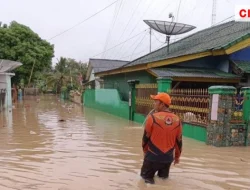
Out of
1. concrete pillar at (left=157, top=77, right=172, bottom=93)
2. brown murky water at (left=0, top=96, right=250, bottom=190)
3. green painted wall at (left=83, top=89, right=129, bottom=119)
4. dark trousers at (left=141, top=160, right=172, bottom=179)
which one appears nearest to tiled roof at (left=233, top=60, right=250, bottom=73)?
concrete pillar at (left=157, top=77, right=172, bottom=93)

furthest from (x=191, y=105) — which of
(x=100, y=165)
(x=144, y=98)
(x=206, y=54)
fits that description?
(x=100, y=165)

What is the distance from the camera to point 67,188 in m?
4.95

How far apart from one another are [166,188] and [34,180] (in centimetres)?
224

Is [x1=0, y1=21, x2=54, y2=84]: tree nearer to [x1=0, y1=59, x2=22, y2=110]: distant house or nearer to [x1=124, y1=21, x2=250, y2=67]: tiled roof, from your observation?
[x1=0, y1=59, x2=22, y2=110]: distant house

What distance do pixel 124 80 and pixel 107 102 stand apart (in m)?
2.00

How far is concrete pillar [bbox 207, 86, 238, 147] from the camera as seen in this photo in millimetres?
8555

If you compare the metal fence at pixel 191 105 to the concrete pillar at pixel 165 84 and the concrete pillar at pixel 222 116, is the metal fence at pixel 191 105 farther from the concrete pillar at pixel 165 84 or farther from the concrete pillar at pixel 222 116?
the concrete pillar at pixel 222 116

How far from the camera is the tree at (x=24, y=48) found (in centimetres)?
3650

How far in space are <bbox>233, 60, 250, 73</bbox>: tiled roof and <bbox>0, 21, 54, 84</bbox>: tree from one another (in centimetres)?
2946

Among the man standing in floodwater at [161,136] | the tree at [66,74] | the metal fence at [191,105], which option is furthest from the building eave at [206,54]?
the tree at [66,74]

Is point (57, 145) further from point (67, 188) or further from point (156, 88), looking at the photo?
point (156, 88)

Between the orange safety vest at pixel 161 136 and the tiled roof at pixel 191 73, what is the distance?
7944 millimetres

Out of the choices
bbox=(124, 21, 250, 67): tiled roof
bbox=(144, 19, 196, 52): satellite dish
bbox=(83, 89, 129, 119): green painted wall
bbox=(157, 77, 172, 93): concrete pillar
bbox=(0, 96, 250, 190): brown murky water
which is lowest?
bbox=(0, 96, 250, 190): brown murky water

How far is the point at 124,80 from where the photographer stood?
792 inches
